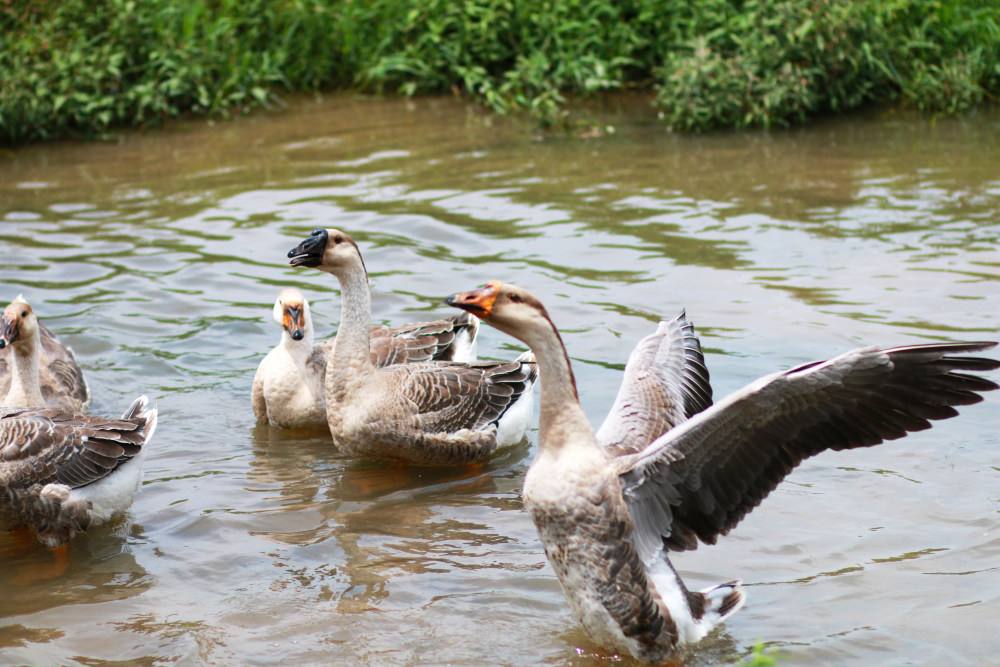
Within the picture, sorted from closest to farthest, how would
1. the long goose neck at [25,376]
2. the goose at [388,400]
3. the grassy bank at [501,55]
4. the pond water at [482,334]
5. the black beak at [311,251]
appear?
the pond water at [482,334], the black beak at [311,251], the goose at [388,400], the long goose neck at [25,376], the grassy bank at [501,55]

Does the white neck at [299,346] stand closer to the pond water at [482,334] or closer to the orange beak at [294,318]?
the orange beak at [294,318]

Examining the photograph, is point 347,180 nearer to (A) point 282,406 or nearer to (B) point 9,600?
(A) point 282,406

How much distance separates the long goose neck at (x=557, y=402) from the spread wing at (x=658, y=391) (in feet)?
2.11

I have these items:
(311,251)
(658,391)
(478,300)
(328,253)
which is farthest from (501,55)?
(478,300)

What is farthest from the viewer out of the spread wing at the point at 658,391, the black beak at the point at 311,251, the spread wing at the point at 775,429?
the black beak at the point at 311,251

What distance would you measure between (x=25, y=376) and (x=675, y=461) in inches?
173

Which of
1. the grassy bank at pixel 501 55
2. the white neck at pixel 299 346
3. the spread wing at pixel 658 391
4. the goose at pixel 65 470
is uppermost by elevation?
the grassy bank at pixel 501 55

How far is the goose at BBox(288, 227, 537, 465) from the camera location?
21.4 ft

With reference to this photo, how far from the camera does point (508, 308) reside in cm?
412

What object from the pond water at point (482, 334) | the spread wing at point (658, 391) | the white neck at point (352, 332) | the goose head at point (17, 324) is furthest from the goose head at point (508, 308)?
the goose head at point (17, 324)

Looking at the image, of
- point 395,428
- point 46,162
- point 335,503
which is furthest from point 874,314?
point 46,162

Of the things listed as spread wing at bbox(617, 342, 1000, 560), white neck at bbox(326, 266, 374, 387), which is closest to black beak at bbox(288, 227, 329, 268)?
white neck at bbox(326, 266, 374, 387)

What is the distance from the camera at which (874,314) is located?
7965mm

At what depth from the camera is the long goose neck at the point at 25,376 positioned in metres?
6.79
